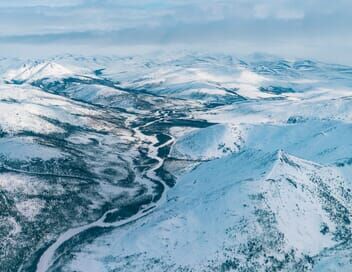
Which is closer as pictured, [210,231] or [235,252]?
[235,252]

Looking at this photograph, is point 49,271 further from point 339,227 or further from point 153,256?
point 339,227

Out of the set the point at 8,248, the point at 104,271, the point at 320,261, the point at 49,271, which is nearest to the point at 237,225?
the point at 320,261

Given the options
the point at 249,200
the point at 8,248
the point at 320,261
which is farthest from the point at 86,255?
the point at 320,261

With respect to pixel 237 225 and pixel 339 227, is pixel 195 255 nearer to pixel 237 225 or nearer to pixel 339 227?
pixel 237 225

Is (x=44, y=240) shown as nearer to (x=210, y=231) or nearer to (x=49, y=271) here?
(x=49, y=271)

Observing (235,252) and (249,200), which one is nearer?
(235,252)

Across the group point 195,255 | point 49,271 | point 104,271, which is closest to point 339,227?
point 195,255

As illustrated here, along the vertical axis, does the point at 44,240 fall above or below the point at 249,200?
below
